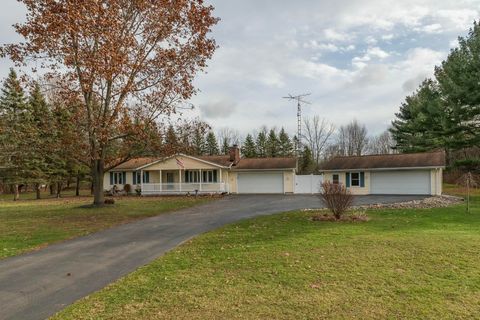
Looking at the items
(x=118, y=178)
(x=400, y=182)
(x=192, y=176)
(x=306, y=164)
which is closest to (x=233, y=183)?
(x=192, y=176)

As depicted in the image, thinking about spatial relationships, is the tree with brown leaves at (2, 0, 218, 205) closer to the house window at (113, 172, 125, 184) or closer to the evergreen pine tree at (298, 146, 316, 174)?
the house window at (113, 172, 125, 184)

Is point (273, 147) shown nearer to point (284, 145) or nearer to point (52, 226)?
point (284, 145)

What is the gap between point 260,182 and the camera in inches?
1375

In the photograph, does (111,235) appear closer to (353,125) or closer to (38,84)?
(38,84)

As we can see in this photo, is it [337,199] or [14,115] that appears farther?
[14,115]

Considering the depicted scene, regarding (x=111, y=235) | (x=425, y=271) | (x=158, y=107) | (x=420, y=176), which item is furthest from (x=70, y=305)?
(x=420, y=176)

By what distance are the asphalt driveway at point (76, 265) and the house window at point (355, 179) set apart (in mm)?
20672

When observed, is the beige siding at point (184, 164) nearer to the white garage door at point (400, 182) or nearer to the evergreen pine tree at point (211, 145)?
the white garage door at point (400, 182)

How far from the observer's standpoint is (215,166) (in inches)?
1353

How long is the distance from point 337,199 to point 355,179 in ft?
62.0

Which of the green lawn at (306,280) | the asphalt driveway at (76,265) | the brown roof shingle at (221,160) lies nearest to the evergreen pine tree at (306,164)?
the brown roof shingle at (221,160)

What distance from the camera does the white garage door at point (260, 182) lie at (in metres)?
34.5

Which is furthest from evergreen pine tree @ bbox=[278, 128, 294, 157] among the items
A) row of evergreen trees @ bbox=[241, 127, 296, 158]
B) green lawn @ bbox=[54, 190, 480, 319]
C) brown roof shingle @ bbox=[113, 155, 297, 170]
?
green lawn @ bbox=[54, 190, 480, 319]

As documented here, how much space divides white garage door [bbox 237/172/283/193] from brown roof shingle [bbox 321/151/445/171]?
437cm
